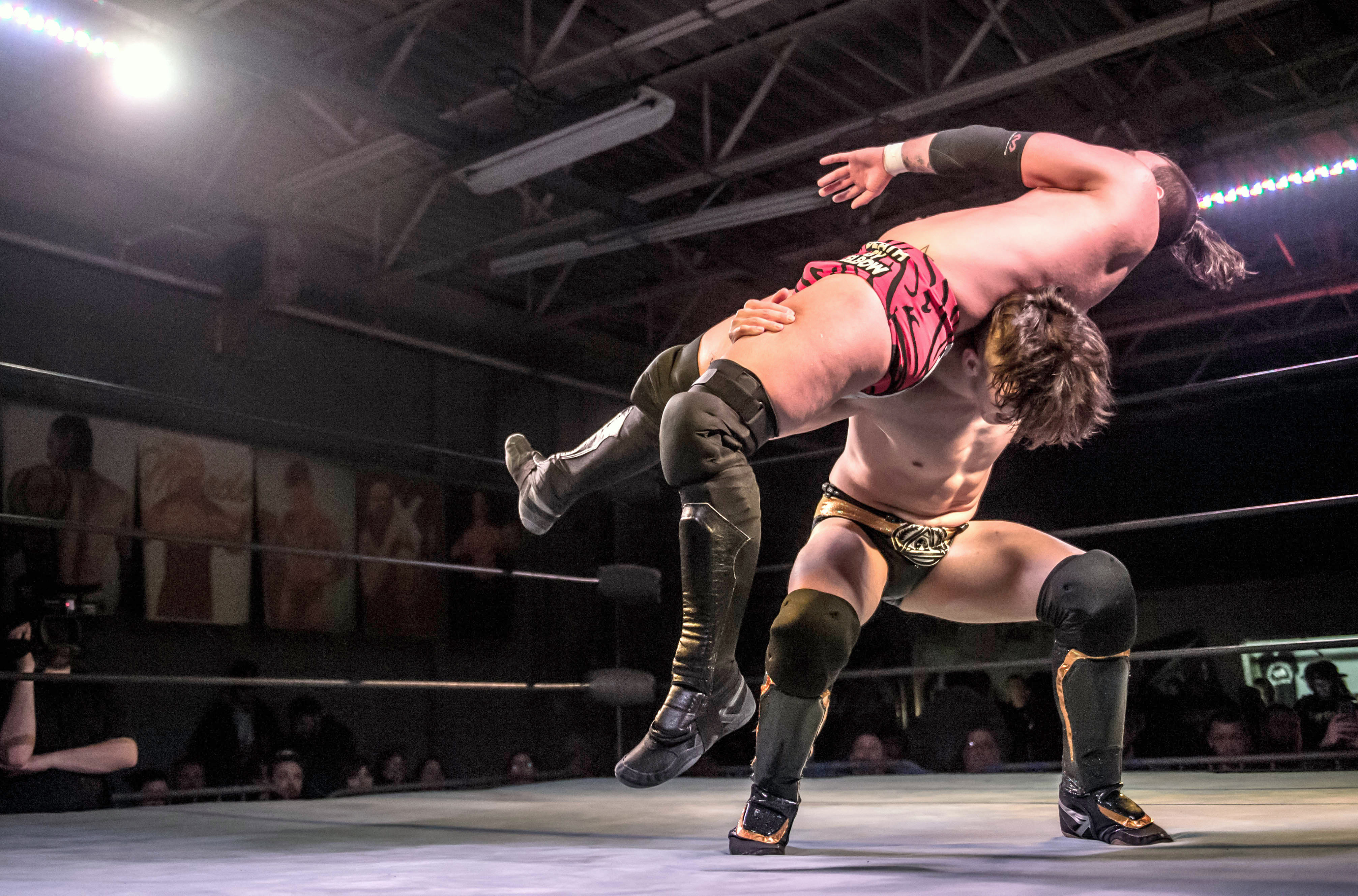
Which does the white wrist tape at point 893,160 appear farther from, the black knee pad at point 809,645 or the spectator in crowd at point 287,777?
the spectator in crowd at point 287,777

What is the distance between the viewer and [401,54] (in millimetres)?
4316

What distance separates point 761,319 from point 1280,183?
5.01m

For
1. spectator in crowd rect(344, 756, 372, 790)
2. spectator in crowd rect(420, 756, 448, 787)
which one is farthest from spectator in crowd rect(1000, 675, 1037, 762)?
spectator in crowd rect(344, 756, 372, 790)

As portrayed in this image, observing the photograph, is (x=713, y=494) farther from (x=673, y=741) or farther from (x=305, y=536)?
(x=305, y=536)

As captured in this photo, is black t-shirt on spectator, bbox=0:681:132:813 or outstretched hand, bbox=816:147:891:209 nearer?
outstretched hand, bbox=816:147:891:209

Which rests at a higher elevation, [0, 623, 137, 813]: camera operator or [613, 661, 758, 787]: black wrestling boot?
[613, 661, 758, 787]: black wrestling boot

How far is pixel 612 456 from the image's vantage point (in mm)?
1515

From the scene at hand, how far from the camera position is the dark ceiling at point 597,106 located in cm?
430

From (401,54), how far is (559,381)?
3264 mm

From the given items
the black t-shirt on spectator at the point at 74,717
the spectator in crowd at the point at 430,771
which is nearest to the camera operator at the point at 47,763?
the black t-shirt on spectator at the point at 74,717

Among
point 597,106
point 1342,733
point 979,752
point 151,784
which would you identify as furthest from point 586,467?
point 151,784

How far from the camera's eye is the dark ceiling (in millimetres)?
4305

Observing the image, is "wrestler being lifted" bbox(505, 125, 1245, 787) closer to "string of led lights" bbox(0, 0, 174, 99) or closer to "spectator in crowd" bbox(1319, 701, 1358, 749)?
"spectator in crowd" bbox(1319, 701, 1358, 749)

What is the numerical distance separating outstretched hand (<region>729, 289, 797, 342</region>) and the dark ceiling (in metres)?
3.20
